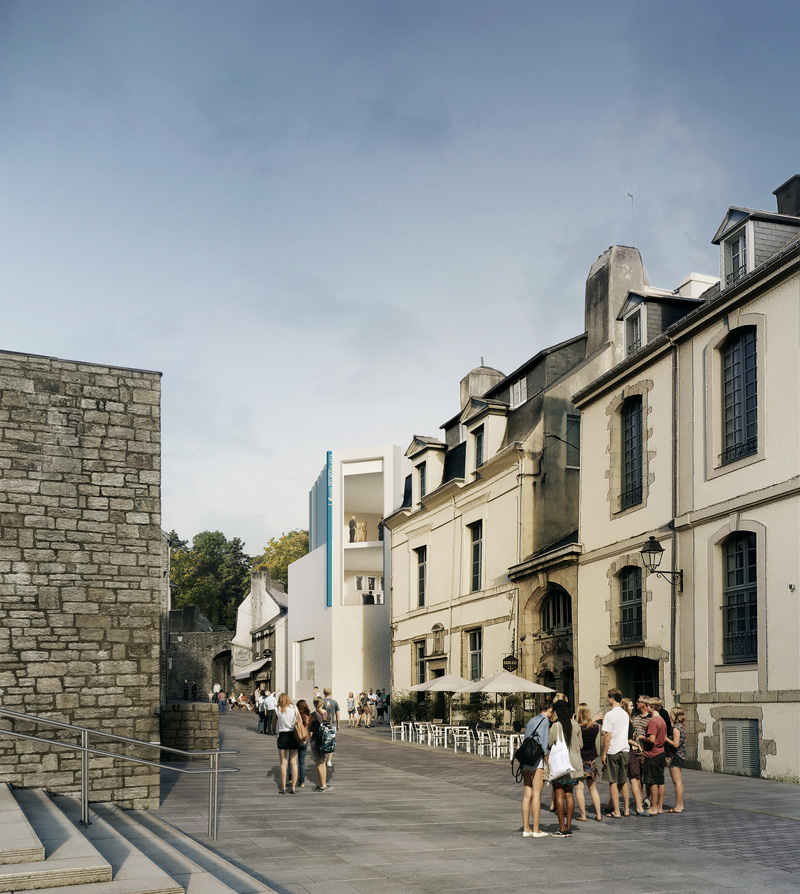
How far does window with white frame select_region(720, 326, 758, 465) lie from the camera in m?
18.0

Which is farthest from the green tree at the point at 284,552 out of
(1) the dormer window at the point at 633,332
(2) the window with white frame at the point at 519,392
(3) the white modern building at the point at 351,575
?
(1) the dormer window at the point at 633,332

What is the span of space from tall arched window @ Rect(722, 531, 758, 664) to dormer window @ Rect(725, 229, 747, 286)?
5.08 metres

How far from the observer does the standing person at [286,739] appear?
15.2m

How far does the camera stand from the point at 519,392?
100ft

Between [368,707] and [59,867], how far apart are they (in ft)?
100

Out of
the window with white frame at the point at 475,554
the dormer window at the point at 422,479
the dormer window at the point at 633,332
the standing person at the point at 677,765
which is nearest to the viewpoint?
the standing person at the point at 677,765

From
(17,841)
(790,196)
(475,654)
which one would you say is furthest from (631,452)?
(17,841)

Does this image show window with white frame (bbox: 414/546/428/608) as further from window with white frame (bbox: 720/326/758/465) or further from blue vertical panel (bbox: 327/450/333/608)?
window with white frame (bbox: 720/326/758/465)

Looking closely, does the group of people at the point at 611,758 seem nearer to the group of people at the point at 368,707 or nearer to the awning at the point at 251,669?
the group of people at the point at 368,707

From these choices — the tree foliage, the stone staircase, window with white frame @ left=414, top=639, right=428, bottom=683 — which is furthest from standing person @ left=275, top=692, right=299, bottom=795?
the tree foliage

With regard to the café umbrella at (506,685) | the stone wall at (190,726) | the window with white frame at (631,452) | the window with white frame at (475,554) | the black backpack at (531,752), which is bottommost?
the stone wall at (190,726)

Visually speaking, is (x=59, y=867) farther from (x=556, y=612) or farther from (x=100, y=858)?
(x=556, y=612)

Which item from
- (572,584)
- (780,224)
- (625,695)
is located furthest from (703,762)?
(780,224)

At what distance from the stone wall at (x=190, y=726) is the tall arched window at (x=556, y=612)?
9787 millimetres
